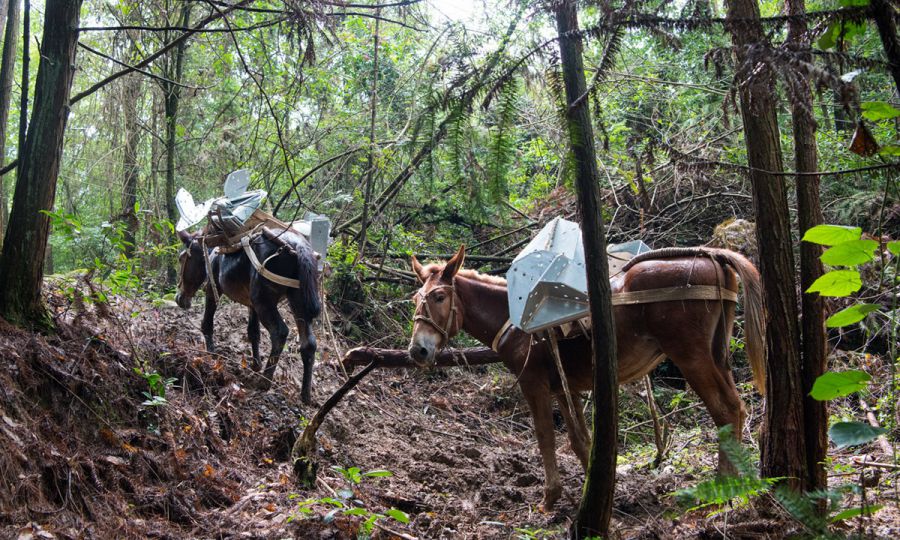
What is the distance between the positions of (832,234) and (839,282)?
260mm

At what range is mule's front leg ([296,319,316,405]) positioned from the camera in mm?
7254

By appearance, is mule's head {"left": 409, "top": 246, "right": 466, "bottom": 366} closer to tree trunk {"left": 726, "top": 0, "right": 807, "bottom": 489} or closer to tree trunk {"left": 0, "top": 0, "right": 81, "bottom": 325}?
tree trunk {"left": 726, "top": 0, "right": 807, "bottom": 489}

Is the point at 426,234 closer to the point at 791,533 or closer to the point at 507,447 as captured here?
the point at 507,447

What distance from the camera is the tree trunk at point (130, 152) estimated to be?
10852 millimetres

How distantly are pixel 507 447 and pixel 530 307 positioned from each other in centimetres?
320

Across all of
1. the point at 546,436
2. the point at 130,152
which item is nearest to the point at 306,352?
the point at 546,436

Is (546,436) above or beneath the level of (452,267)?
beneath

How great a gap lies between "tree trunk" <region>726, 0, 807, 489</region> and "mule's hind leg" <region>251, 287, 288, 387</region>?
5190 millimetres

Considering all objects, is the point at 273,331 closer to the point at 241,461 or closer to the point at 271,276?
the point at 271,276

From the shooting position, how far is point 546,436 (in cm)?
552

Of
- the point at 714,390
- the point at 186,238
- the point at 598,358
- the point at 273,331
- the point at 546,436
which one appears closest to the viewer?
the point at 598,358

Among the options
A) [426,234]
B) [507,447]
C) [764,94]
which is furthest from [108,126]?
[764,94]

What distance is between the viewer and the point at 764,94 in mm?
2463

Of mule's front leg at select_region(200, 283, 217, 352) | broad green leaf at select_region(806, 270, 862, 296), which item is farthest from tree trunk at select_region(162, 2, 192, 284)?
broad green leaf at select_region(806, 270, 862, 296)
